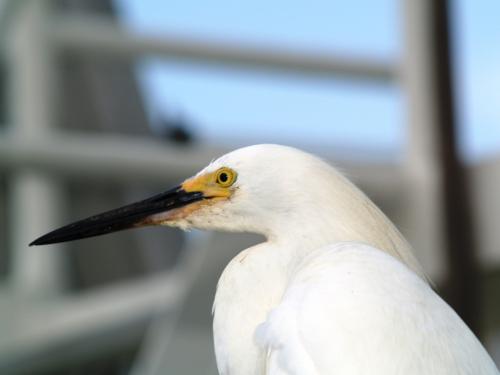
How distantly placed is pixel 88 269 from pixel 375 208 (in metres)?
5.46

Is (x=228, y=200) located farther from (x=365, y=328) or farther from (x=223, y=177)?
(x=365, y=328)

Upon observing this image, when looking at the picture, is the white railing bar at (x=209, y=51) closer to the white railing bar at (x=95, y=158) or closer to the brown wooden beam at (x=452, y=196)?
the brown wooden beam at (x=452, y=196)

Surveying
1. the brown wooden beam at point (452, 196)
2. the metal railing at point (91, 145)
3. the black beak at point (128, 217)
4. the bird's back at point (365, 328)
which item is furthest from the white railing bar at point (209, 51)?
the bird's back at point (365, 328)

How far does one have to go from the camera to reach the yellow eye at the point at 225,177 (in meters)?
2.39

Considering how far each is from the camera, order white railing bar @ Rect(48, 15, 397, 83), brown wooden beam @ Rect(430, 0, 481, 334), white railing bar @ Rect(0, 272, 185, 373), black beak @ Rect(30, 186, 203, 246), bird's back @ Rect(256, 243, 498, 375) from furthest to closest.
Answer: white railing bar @ Rect(48, 15, 397, 83)
brown wooden beam @ Rect(430, 0, 481, 334)
white railing bar @ Rect(0, 272, 185, 373)
black beak @ Rect(30, 186, 203, 246)
bird's back @ Rect(256, 243, 498, 375)

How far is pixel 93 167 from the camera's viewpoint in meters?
5.25

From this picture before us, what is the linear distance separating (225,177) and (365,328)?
536 millimetres

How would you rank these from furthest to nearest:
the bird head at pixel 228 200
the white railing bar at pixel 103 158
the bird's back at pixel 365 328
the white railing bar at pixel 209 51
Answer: the white railing bar at pixel 209 51, the white railing bar at pixel 103 158, the bird head at pixel 228 200, the bird's back at pixel 365 328

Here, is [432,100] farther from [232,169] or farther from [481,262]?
[232,169]

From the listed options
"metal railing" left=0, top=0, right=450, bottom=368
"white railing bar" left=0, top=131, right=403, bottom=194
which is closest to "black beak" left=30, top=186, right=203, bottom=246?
"metal railing" left=0, top=0, right=450, bottom=368

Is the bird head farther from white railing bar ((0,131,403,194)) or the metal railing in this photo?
white railing bar ((0,131,403,194))

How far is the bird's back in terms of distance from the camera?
1.98 m

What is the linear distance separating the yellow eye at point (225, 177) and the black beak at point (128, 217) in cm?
7

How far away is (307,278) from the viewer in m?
2.16
